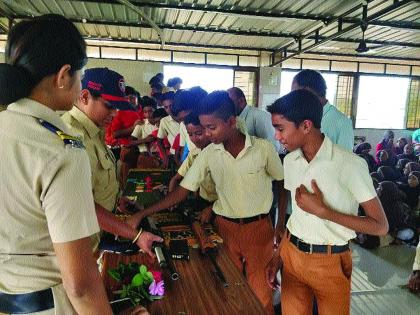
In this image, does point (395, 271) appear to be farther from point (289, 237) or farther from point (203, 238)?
point (203, 238)

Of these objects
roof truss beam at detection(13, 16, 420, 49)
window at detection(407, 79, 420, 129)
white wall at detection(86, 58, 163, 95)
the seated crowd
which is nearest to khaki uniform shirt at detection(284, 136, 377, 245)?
the seated crowd

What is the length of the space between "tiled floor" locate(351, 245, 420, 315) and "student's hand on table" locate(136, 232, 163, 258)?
206cm

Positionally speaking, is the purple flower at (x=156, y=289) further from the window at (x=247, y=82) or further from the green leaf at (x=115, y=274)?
the window at (x=247, y=82)

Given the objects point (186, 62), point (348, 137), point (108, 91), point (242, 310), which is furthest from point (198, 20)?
point (242, 310)

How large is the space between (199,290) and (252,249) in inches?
31.7

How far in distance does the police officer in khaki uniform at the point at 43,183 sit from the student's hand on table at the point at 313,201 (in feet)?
3.27

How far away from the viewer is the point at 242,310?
1.21 m

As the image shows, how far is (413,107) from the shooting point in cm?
1031

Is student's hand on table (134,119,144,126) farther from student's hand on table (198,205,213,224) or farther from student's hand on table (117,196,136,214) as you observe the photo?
student's hand on table (198,205,213,224)

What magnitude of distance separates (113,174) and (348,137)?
177 centimetres

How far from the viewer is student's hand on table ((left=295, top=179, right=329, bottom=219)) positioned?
4.91ft

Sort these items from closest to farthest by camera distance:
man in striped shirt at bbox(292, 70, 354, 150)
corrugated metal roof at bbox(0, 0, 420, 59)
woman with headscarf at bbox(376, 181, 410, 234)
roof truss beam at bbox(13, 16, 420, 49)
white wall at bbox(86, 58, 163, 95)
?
1. man in striped shirt at bbox(292, 70, 354, 150)
2. woman with headscarf at bbox(376, 181, 410, 234)
3. corrugated metal roof at bbox(0, 0, 420, 59)
4. roof truss beam at bbox(13, 16, 420, 49)
5. white wall at bbox(86, 58, 163, 95)

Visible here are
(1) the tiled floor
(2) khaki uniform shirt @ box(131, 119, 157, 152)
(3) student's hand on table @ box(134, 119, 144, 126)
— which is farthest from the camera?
(3) student's hand on table @ box(134, 119, 144, 126)

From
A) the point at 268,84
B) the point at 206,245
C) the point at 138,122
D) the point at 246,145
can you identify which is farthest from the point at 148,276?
the point at 268,84
